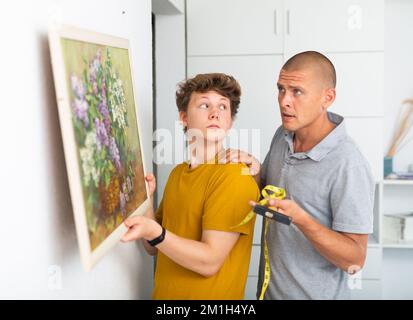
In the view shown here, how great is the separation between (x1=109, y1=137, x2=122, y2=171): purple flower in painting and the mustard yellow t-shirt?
33cm

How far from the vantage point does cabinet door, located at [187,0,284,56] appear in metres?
3.26

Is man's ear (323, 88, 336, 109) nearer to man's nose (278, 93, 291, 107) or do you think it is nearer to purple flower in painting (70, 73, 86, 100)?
man's nose (278, 93, 291, 107)

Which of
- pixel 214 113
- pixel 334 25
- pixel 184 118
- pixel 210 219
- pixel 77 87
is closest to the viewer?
pixel 77 87

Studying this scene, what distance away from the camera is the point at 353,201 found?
167 cm

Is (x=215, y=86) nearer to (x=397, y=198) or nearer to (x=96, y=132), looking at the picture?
(x=96, y=132)

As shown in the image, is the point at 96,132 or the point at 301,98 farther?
the point at 301,98

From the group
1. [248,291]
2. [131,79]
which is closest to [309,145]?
A: [131,79]

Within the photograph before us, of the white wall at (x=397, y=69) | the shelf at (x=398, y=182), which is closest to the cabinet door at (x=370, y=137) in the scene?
the shelf at (x=398, y=182)

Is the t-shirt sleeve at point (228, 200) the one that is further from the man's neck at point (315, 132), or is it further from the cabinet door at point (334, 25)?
the cabinet door at point (334, 25)

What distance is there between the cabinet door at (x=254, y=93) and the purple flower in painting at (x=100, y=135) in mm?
2085

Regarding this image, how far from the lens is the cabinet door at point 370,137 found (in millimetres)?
3250

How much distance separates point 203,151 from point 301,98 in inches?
15.3

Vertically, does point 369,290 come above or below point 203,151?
below

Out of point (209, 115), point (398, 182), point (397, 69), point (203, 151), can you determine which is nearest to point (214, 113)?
point (209, 115)
